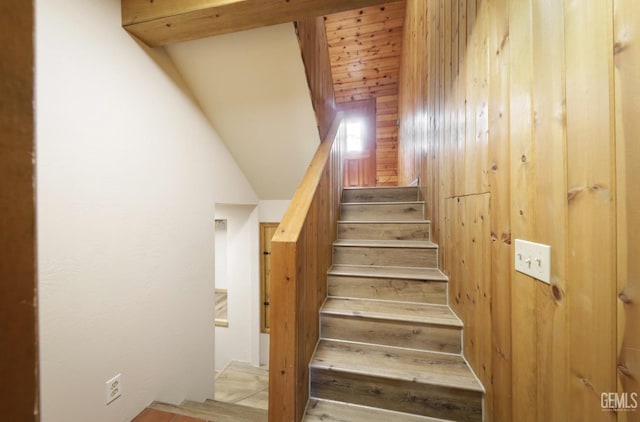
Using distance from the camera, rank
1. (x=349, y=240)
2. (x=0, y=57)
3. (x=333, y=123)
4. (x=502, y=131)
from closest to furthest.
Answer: (x=0, y=57)
(x=502, y=131)
(x=349, y=240)
(x=333, y=123)

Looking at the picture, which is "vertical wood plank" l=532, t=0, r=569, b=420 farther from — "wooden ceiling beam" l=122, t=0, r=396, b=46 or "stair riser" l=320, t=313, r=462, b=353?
"wooden ceiling beam" l=122, t=0, r=396, b=46

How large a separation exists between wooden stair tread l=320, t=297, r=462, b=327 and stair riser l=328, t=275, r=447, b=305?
38 mm

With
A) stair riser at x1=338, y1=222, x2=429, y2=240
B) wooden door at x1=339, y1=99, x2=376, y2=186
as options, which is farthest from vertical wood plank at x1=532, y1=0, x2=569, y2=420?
wooden door at x1=339, y1=99, x2=376, y2=186

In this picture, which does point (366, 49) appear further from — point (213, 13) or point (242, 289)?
point (242, 289)

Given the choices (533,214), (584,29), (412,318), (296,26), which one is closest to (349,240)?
(412,318)

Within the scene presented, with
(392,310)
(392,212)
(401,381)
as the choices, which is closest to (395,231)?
(392,212)

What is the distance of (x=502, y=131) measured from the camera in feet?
3.24

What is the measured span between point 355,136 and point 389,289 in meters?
4.14

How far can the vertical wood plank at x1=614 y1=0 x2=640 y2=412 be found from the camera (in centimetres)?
51

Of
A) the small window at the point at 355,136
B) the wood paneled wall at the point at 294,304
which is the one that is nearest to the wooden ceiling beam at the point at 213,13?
the wood paneled wall at the point at 294,304

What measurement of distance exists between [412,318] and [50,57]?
2.23 m

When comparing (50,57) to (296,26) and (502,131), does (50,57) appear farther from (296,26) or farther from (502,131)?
(502,131)

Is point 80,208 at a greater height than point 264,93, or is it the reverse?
point 264,93

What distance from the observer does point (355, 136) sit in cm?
525
